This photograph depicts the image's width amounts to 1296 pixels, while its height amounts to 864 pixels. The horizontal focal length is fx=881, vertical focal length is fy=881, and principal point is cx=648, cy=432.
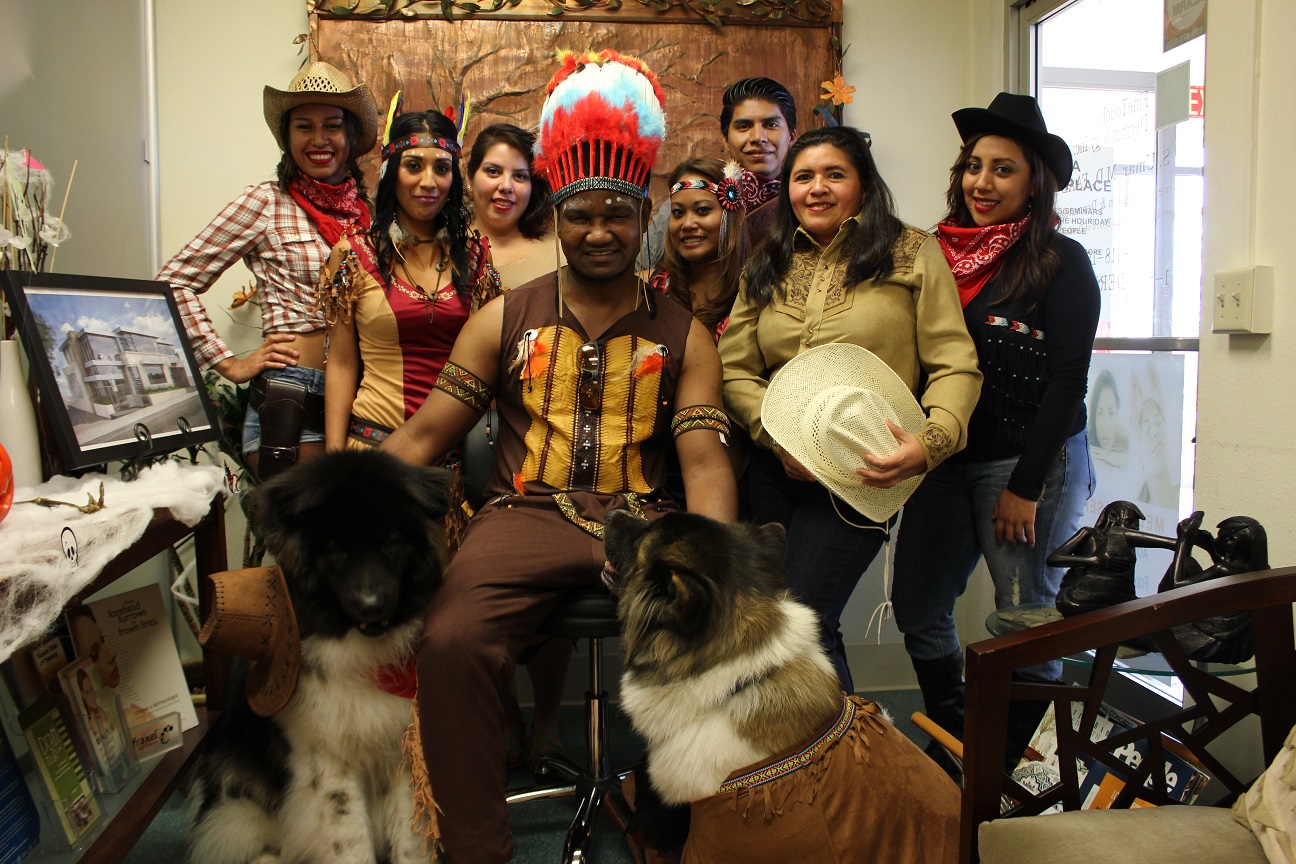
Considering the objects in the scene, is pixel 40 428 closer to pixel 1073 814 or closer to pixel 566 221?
pixel 566 221

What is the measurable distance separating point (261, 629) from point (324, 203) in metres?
1.34

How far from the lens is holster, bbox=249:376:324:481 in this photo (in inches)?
93.5

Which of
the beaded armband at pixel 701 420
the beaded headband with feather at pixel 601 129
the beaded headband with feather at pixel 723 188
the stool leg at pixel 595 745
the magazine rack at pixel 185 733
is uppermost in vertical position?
the beaded headband with feather at pixel 601 129

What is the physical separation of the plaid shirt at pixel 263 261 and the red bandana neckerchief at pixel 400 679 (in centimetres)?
→ 112

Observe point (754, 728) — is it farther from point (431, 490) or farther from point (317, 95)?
point (317, 95)

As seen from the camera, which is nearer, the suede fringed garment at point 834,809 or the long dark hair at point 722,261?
the suede fringed garment at point 834,809

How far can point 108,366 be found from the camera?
1737mm

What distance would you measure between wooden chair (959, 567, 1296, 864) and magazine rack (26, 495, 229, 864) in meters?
1.49

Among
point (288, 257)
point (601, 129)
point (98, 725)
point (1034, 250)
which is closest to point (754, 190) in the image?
point (601, 129)

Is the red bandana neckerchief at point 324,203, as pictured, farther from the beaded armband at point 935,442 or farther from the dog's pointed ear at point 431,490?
the beaded armband at point 935,442

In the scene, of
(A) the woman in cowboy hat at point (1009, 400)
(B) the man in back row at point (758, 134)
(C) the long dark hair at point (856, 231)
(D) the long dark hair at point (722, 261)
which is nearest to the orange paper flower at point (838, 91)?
(B) the man in back row at point (758, 134)

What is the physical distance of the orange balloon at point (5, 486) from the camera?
1318 mm

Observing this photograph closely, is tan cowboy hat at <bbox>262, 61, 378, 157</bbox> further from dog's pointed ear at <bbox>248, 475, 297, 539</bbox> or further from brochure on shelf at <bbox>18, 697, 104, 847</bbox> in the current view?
brochure on shelf at <bbox>18, 697, 104, 847</bbox>

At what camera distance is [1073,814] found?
1324 millimetres
